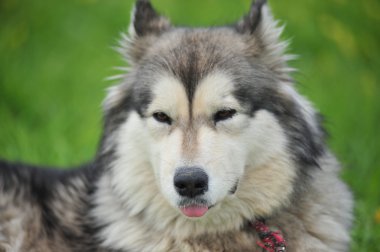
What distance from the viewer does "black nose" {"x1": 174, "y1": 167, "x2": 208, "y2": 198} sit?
351 cm

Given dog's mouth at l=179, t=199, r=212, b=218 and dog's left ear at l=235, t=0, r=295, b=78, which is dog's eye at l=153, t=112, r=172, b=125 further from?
dog's left ear at l=235, t=0, r=295, b=78

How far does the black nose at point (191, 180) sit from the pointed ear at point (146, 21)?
1.29 metres

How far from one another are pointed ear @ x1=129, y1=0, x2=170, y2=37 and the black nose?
1.29 meters

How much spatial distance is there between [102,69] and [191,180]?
21.1 feet

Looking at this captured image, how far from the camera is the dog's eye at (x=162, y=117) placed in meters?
3.85

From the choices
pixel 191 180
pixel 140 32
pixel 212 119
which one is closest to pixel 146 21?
pixel 140 32

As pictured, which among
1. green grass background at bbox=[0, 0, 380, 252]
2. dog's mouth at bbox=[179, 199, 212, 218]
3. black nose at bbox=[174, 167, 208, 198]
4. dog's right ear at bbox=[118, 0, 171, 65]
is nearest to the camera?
black nose at bbox=[174, 167, 208, 198]

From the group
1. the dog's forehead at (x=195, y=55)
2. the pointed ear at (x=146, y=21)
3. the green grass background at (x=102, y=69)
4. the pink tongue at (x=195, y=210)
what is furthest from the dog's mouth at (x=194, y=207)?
the green grass background at (x=102, y=69)

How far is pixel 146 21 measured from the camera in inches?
174

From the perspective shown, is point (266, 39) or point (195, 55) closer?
point (195, 55)

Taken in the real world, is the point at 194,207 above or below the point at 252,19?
below

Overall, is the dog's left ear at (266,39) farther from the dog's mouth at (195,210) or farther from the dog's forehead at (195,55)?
the dog's mouth at (195,210)

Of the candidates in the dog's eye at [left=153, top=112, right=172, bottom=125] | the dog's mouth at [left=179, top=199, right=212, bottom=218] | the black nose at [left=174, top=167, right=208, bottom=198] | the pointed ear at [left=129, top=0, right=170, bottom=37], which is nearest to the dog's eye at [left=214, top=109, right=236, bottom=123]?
the dog's eye at [left=153, top=112, right=172, bottom=125]

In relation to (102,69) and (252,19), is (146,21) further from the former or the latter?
(102,69)
